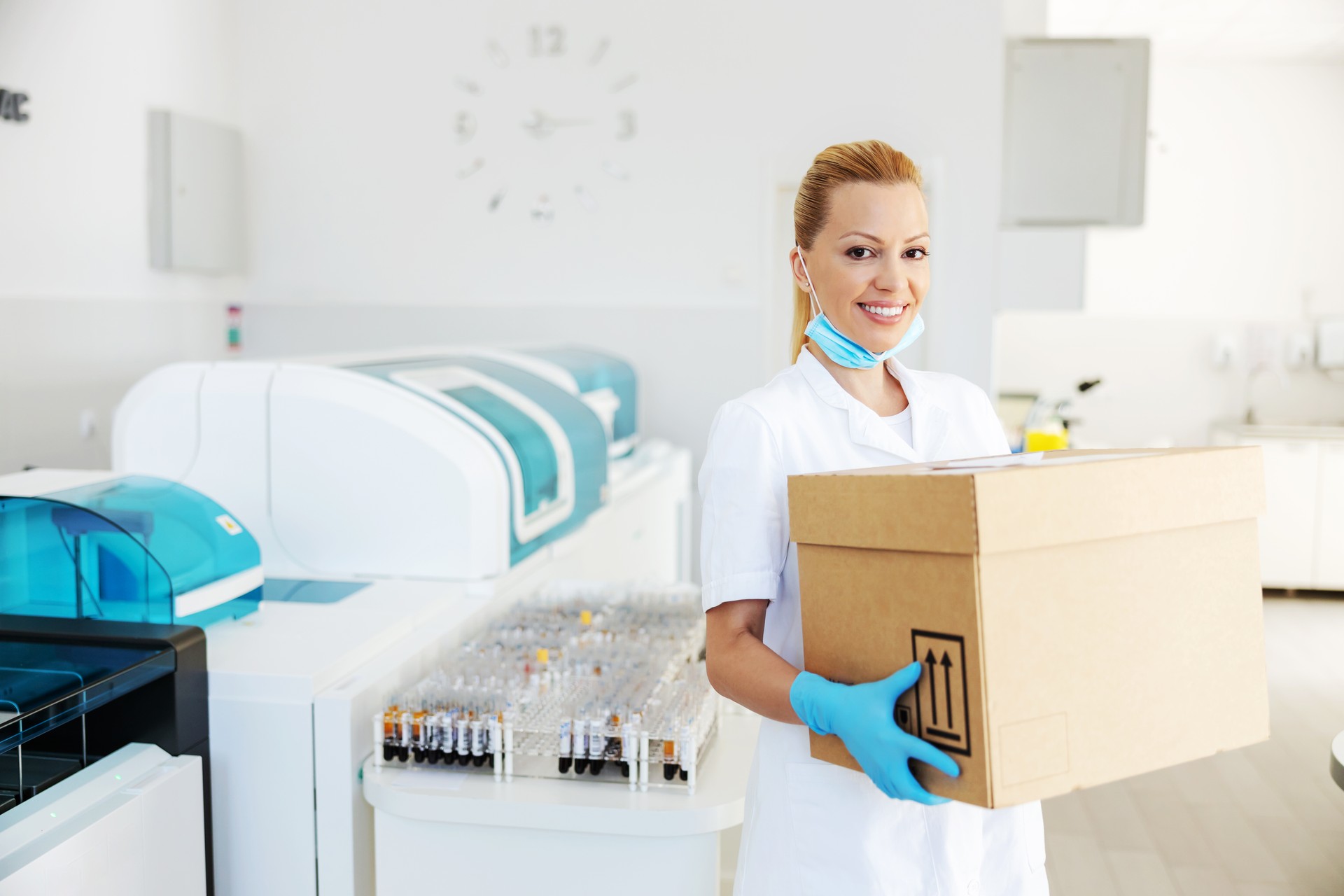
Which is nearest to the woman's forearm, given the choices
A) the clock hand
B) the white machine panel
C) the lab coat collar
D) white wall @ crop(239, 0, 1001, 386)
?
the lab coat collar

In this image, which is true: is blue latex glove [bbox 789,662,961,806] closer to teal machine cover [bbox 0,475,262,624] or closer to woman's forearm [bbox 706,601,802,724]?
woman's forearm [bbox 706,601,802,724]

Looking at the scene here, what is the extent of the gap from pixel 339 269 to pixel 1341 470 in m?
4.73

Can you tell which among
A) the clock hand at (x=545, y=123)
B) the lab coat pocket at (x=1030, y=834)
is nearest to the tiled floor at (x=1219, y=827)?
the lab coat pocket at (x=1030, y=834)

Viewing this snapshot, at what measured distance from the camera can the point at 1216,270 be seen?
611 centimetres

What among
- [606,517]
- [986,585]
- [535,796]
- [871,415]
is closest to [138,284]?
[606,517]

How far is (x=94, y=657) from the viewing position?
1.42 m

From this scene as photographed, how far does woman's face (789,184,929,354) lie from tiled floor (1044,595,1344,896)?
6.31 ft

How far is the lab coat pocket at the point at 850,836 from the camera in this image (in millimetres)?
1110

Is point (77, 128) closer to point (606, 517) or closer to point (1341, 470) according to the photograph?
point (606, 517)

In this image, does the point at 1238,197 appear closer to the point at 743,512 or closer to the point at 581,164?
the point at 581,164

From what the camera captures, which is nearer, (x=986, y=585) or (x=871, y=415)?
(x=986, y=585)

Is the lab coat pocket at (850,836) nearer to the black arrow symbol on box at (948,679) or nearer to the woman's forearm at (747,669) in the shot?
the woman's forearm at (747,669)

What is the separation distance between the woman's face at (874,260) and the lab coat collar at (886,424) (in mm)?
56

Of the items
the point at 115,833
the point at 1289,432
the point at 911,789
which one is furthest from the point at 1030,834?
the point at 1289,432
